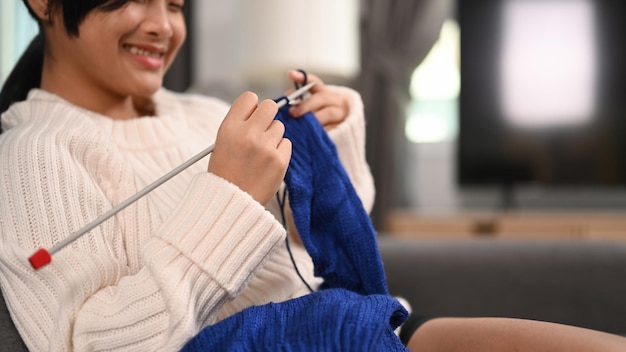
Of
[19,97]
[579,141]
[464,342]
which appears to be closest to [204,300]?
[464,342]

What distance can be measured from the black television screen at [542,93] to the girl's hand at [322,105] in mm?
1901

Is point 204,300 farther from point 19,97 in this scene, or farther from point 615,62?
point 615,62

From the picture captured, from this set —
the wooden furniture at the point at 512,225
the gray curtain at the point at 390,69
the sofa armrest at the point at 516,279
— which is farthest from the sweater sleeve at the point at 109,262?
the gray curtain at the point at 390,69

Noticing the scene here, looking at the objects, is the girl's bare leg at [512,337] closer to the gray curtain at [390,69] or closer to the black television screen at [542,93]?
the gray curtain at [390,69]

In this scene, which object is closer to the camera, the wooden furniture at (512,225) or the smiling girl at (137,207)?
the smiling girl at (137,207)

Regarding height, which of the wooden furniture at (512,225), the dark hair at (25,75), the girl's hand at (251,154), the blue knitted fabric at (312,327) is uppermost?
the dark hair at (25,75)

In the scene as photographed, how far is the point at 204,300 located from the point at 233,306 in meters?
0.21

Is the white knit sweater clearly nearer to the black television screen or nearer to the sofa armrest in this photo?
the sofa armrest

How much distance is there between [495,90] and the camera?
2.95 meters

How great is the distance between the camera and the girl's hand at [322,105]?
3.46 ft

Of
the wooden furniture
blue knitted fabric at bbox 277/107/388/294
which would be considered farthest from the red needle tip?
the wooden furniture

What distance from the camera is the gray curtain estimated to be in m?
2.85

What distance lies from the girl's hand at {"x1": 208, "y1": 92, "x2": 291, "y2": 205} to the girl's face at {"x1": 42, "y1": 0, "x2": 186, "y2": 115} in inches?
11.7

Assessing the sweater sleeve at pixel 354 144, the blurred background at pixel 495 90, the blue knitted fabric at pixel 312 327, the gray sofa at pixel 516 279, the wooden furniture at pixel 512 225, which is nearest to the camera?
the blue knitted fabric at pixel 312 327
